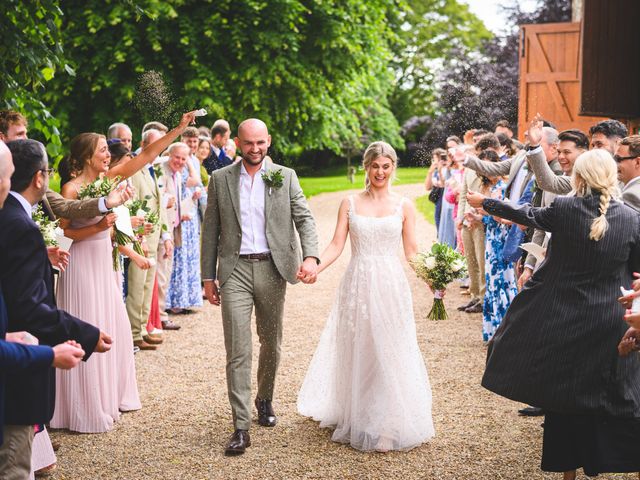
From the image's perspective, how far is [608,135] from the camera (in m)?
6.26

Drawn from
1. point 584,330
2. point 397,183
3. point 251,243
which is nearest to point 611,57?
point 251,243

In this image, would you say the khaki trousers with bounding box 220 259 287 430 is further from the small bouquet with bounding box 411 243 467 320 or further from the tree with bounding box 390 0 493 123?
the tree with bounding box 390 0 493 123

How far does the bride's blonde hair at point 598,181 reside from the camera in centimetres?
452

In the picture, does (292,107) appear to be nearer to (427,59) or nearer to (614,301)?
(614,301)

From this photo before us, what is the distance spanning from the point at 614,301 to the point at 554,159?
298cm

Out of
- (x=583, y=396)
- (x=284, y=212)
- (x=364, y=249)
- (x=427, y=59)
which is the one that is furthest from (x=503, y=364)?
(x=427, y=59)

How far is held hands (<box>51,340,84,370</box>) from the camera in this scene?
3230mm

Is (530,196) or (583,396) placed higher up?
(530,196)

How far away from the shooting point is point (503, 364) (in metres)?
4.89

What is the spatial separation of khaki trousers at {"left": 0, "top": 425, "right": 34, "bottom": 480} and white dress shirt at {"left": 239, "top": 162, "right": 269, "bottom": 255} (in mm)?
2692

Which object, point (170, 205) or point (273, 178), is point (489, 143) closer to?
point (170, 205)

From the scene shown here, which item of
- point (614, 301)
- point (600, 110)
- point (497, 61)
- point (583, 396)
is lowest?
point (583, 396)

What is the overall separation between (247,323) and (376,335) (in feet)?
3.15

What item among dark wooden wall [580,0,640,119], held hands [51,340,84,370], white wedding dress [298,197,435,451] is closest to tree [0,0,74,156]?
white wedding dress [298,197,435,451]
